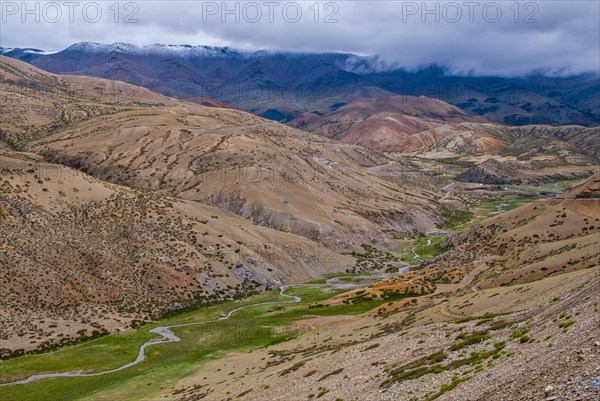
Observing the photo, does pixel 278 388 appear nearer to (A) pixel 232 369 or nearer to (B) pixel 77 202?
(A) pixel 232 369

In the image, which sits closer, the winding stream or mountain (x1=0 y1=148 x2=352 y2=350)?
the winding stream

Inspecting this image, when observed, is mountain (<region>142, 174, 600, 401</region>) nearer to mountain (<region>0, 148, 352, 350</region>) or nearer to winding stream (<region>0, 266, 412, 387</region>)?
winding stream (<region>0, 266, 412, 387</region>)

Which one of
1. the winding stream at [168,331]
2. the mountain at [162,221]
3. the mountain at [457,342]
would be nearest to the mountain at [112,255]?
the mountain at [162,221]

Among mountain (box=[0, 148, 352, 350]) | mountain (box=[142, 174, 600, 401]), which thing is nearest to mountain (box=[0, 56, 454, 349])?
mountain (box=[0, 148, 352, 350])

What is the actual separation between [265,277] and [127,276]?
1129 inches

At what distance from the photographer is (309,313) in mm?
83562

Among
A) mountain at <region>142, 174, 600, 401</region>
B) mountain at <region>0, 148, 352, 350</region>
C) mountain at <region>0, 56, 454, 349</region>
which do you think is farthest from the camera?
mountain at <region>0, 56, 454, 349</region>

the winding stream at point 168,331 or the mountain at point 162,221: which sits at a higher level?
the mountain at point 162,221

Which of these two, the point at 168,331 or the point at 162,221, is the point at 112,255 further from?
the point at 168,331

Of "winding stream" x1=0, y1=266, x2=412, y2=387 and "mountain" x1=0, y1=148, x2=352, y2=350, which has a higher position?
"mountain" x1=0, y1=148, x2=352, y2=350

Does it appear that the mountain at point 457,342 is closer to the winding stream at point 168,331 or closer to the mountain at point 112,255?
the winding stream at point 168,331

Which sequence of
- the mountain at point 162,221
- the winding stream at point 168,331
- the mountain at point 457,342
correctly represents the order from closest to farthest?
1. the mountain at point 457,342
2. the winding stream at point 168,331
3. the mountain at point 162,221

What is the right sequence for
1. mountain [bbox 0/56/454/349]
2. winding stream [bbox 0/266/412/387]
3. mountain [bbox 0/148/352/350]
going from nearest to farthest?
1. winding stream [bbox 0/266/412/387]
2. mountain [bbox 0/148/352/350]
3. mountain [bbox 0/56/454/349]

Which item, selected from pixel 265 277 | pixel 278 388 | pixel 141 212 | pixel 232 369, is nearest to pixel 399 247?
pixel 265 277
